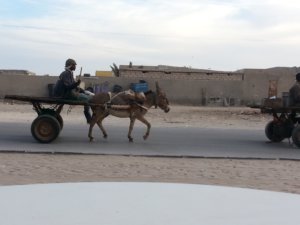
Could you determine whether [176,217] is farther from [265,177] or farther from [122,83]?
[122,83]

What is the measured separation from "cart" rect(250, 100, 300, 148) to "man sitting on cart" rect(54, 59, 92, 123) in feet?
16.9

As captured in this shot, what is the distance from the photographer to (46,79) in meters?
43.7

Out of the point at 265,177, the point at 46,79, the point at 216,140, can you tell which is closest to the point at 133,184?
the point at 265,177

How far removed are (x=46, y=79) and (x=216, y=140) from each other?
28.7 metres

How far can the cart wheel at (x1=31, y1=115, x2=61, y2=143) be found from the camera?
14.7m

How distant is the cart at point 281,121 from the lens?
16297 millimetres

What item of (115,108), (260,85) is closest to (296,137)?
(115,108)

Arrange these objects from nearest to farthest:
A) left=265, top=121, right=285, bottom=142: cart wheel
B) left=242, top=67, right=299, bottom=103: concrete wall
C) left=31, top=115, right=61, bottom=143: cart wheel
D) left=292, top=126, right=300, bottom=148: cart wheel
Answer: left=31, top=115, right=61, bottom=143: cart wheel, left=292, top=126, right=300, bottom=148: cart wheel, left=265, top=121, right=285, bottom=142: cart wheel, left=242, top=67, right=299, bottom=103: concrete wall

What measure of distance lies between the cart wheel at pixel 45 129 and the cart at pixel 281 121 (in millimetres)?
5876

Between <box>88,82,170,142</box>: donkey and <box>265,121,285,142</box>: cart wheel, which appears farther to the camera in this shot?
<box>265,121,285,142</box>: cart wheel

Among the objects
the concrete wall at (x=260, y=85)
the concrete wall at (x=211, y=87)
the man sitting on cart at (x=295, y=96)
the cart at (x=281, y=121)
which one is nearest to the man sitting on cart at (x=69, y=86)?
the cart at (x=281, y=121)

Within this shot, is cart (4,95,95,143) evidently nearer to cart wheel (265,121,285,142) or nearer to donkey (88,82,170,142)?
donkey (88,82,170,142)

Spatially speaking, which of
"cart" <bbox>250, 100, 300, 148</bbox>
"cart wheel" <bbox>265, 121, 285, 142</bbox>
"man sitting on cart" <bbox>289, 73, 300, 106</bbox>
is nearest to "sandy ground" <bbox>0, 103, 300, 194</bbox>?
"cart" <bbox>250, 100, 300, 148</bbox>

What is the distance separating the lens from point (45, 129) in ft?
48.6
